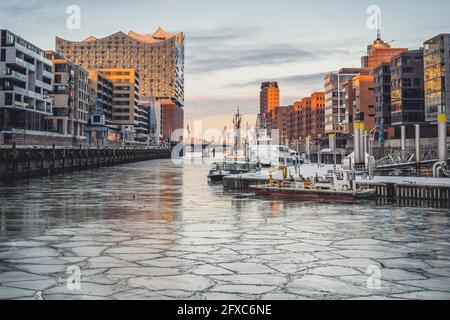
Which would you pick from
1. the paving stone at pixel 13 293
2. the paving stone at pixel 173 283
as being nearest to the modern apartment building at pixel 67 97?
the paving stone at pixel 173 283

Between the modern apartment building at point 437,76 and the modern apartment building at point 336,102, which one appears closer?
the modern apartment building at point 437,76

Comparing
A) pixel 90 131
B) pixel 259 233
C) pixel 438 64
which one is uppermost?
pixel 438 64

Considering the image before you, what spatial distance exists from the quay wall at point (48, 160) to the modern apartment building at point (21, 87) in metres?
12.4

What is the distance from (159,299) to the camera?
10812mm

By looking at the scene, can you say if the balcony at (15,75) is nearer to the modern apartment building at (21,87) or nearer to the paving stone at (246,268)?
the modern apartment building at (21,87)

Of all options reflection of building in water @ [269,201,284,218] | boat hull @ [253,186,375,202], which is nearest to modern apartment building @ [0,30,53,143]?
boat hull @ [253,186,375,202]

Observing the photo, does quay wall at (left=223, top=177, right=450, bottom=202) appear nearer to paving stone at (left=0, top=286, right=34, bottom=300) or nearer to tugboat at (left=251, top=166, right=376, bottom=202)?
tugboat at (left=251, top=166, right=376, bottom=202)

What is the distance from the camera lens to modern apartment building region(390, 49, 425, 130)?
123625mm

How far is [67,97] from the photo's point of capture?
467 ft

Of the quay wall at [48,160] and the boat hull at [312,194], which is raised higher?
the quay wall at [48,160]

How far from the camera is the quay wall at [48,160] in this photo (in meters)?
61.2
